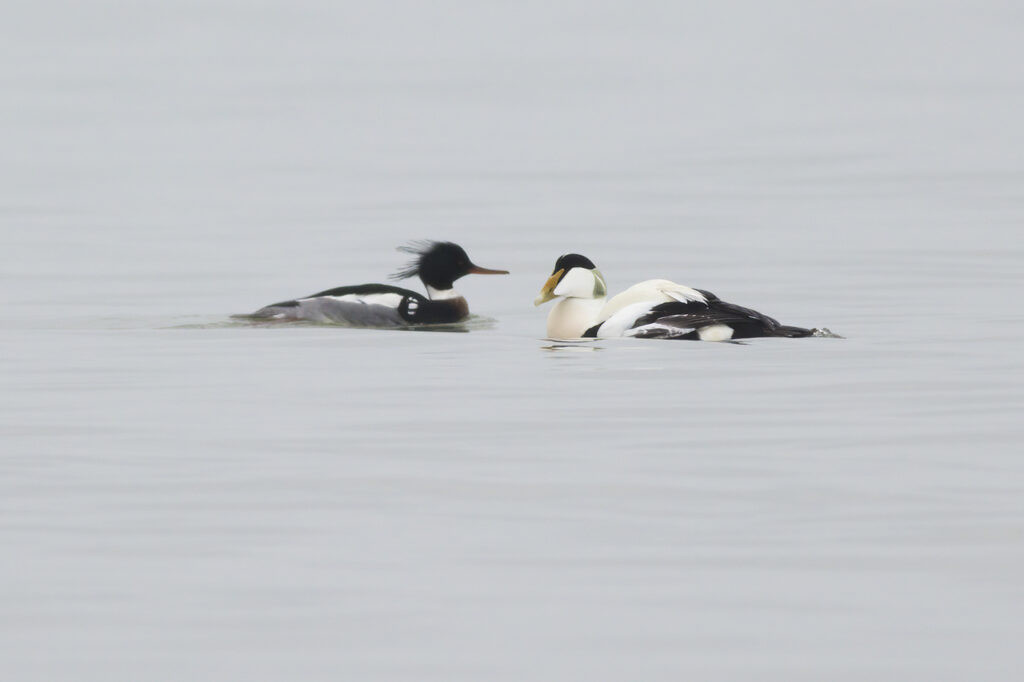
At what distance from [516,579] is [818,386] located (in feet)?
14.9

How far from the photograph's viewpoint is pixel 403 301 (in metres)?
15.1

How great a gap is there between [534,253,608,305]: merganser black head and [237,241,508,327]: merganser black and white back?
5.35 feet

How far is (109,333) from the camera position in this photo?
13633 mm

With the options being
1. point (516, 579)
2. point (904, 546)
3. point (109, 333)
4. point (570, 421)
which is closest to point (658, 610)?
point (516, 579)

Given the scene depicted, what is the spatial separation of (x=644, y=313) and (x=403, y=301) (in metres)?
2.92

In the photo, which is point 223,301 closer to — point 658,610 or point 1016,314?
point 1016,314

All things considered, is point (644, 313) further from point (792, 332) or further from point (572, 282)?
point (792, 332)

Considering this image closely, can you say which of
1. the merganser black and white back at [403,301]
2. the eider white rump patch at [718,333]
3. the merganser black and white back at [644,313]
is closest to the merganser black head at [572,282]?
the merganser black and white back at [644,313]

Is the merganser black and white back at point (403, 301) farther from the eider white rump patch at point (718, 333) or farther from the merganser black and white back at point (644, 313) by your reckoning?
the eider white rump patch at point (718, 333)

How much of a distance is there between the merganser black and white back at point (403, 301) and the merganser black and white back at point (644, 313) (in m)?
1.67

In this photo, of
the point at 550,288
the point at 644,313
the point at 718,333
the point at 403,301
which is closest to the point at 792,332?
the point at 718,333

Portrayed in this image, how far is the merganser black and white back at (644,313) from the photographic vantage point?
12648 mm

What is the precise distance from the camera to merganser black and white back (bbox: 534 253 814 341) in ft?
41.5

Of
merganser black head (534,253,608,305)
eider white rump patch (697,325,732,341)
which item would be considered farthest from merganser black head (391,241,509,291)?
eider white rump patch (697,325,732,341)
